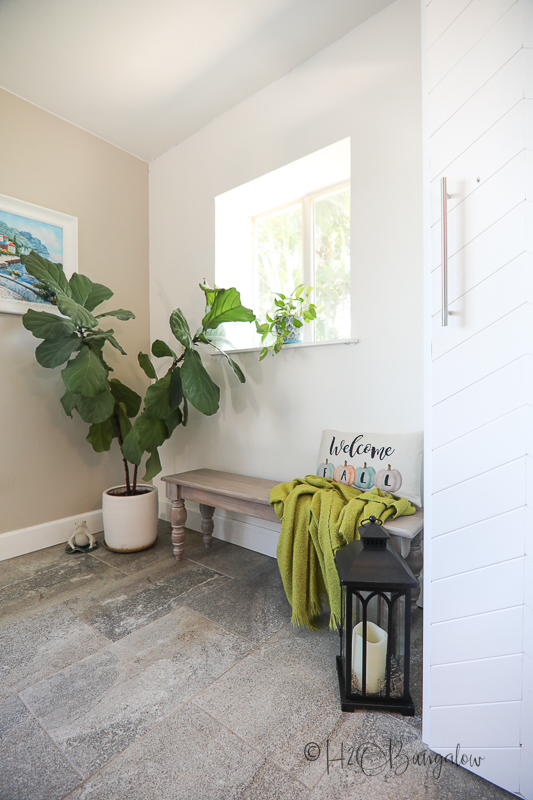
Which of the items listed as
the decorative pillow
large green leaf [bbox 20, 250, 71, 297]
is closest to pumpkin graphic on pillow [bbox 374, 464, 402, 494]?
the decorative pillow

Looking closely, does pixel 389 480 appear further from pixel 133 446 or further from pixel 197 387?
pixel 133 446

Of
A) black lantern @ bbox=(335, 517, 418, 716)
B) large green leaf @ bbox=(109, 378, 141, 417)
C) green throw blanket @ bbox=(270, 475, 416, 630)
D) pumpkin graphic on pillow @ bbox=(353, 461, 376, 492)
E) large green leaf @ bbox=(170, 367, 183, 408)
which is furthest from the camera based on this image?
large green leaf @ bbox=(109, 378, 141, 417)

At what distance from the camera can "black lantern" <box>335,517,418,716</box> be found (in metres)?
1.11

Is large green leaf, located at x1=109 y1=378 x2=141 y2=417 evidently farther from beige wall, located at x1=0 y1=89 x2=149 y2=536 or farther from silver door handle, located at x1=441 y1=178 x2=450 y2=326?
silver door handle, located at x1=441 y1=178 x2=450 y2=326

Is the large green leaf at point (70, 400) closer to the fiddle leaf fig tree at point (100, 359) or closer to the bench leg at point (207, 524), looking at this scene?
the fiddle leaf fig tree at point (100, 359)

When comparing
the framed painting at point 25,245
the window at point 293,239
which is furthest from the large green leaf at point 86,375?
the window at point 293,239

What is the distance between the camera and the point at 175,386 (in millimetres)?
2242

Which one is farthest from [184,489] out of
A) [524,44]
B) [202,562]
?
[524,44]

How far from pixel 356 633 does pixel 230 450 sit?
1.47 m

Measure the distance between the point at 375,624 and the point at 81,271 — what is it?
102 inches

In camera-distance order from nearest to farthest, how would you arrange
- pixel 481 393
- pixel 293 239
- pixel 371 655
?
pixel 481 393 → pixel 371 655 → pixel 293 239

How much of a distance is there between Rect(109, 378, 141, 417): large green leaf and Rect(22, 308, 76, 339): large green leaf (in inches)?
17.0

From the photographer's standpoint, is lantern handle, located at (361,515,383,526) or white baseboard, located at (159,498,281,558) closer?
lantern handle, located at (361,515,383,526)

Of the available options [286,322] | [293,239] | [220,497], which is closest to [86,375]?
[220,497]
